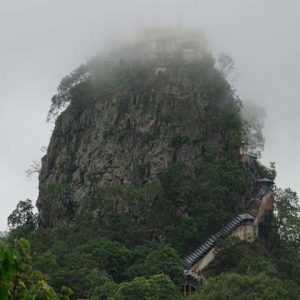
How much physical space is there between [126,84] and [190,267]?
18.0 meters

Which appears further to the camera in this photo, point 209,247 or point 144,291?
point 209,247

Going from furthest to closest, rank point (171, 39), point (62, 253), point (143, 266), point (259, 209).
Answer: point (171, 39)
point (259, 209)
point (62, 253)
point (143, 266)

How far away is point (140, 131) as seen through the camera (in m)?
58.4

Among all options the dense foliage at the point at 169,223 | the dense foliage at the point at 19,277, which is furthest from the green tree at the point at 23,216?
the dense foliage at the point at 19,277

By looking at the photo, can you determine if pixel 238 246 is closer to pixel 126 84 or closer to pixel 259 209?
pixel 259 209

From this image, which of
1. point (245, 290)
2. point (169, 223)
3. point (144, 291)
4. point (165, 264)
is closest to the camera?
point (245, 290)

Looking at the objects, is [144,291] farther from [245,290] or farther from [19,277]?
[19,277]

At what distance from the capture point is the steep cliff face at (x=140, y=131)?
57.3 metres

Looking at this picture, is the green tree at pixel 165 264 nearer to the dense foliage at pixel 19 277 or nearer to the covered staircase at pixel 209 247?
the covered staircase at pixel 209 247

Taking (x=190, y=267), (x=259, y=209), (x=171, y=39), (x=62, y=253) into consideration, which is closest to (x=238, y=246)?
(x=190, y=267)

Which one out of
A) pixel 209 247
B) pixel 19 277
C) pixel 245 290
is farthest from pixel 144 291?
pixel 19 277

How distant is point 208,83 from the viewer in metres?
60.2

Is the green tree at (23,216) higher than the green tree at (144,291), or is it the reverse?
the green tree at (23,216)

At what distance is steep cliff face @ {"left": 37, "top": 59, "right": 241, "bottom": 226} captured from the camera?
5734 cm
